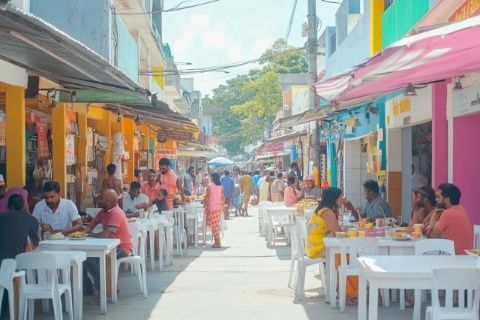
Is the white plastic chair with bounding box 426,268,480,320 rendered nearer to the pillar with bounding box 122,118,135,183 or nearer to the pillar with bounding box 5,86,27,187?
the pillar with bounding box 5,86,27,187

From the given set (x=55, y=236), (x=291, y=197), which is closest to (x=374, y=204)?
(x=55, y=236)

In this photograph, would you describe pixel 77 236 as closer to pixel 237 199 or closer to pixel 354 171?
pixel 354 171

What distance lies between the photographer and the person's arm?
9.38 m

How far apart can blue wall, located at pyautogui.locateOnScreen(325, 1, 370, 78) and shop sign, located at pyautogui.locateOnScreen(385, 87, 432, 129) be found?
1298mm

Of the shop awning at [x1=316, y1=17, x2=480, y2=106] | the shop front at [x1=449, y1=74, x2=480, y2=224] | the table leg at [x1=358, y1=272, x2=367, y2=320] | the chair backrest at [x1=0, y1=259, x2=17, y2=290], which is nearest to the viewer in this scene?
the shop awning at [x1=316, y1=17, x2=480, y2=106]

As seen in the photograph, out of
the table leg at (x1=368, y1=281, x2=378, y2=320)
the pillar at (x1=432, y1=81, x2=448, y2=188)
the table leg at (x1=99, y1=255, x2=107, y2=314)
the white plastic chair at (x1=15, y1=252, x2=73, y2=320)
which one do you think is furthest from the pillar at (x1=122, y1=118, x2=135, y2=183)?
the table leg at (x1=368, y1=281, x2=378, y2=320)

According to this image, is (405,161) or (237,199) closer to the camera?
(405,161)

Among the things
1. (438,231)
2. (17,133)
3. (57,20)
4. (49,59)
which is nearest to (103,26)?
(57,20)

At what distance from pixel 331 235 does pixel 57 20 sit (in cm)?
1038

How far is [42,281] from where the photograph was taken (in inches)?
307

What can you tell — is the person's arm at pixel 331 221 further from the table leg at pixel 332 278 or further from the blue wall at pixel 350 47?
the blue wall at pixel 350 47

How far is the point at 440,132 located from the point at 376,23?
17.4 feet

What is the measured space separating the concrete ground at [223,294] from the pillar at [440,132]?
8.98 feet

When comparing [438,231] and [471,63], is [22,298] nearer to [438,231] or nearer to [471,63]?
[438,231]
